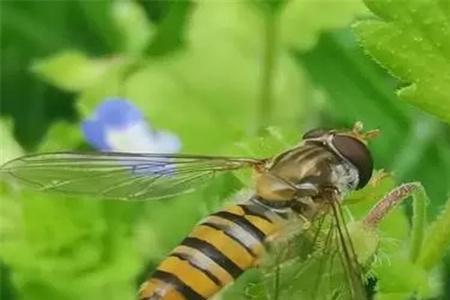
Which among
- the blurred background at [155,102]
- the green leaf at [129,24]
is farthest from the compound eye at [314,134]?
the green leaf at [129,24]

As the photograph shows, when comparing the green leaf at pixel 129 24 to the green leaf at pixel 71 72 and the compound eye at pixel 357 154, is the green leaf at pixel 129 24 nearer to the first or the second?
the green leaf at pixel 71 72

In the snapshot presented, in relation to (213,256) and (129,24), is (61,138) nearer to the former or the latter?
(129,24)

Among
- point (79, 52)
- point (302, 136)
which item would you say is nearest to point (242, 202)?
point (302, 136)

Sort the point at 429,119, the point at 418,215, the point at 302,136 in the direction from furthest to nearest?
the point at 429,119 < the point at 302,136 < the point at 418,215

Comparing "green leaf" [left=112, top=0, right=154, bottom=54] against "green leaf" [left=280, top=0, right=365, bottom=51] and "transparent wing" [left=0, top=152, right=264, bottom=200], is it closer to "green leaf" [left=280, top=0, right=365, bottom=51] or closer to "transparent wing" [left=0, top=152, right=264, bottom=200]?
"green leaf" [left=280, top=0, right=365, bottom=51]

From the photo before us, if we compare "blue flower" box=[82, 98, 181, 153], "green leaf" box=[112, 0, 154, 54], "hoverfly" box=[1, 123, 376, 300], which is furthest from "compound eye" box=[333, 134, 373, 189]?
"green leaf" box=[112, 0, 154, 54]

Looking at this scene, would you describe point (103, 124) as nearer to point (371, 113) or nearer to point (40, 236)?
point (40, 236)

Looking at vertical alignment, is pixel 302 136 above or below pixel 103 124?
below
